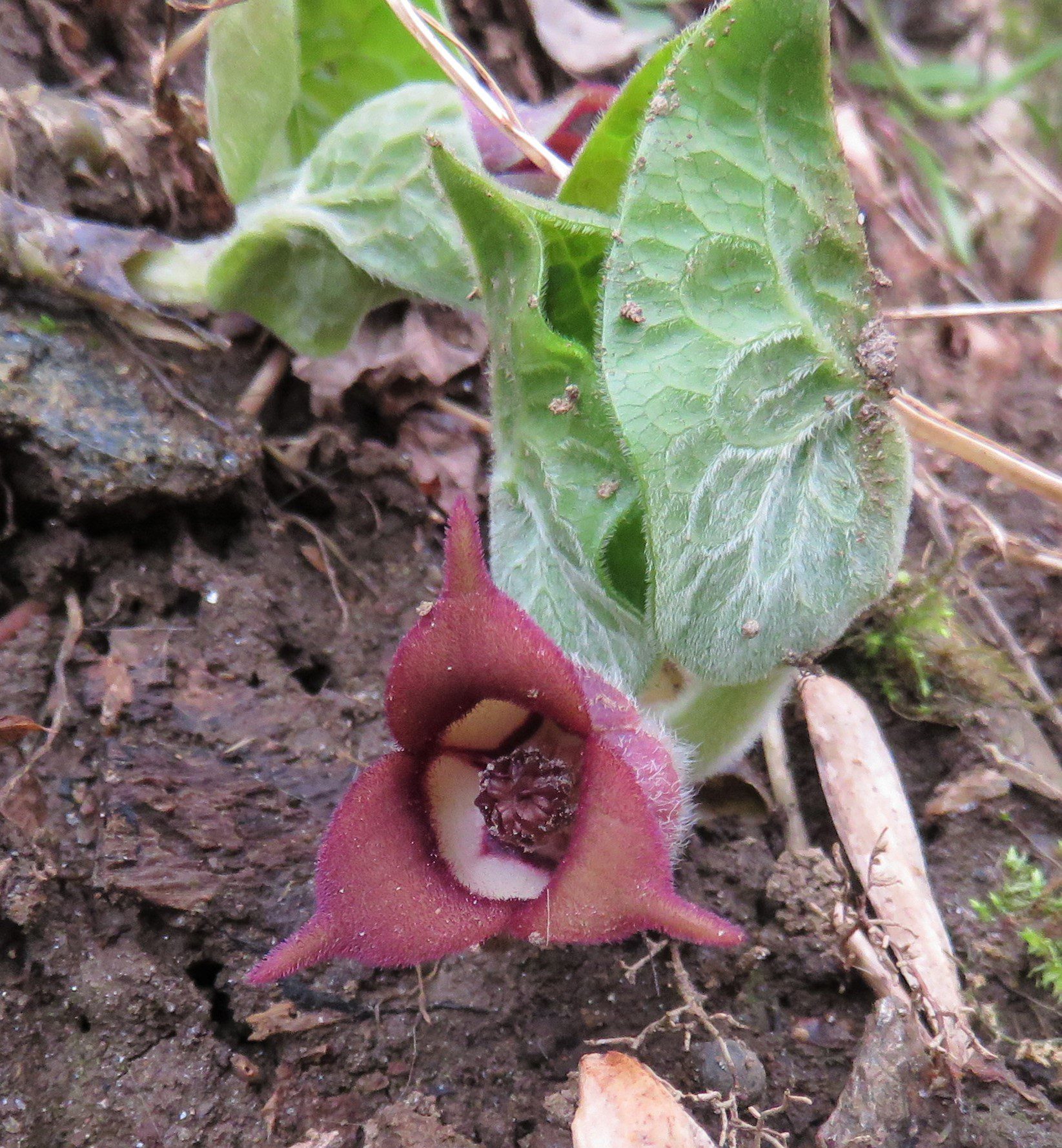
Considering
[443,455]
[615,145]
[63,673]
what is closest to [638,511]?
[615,145]

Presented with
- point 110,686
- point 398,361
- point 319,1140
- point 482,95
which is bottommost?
point 319,1140

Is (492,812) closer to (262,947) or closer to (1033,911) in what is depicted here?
(262,947)

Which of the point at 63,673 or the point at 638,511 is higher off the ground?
the point at 638,511

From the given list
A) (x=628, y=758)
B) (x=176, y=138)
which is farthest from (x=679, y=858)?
(x=176, y=138)

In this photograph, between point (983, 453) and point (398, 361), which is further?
point (398, 361)

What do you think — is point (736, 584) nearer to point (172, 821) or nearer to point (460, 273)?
point (460, 273)

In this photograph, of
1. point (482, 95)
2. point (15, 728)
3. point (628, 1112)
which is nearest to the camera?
point (628, 1112)
